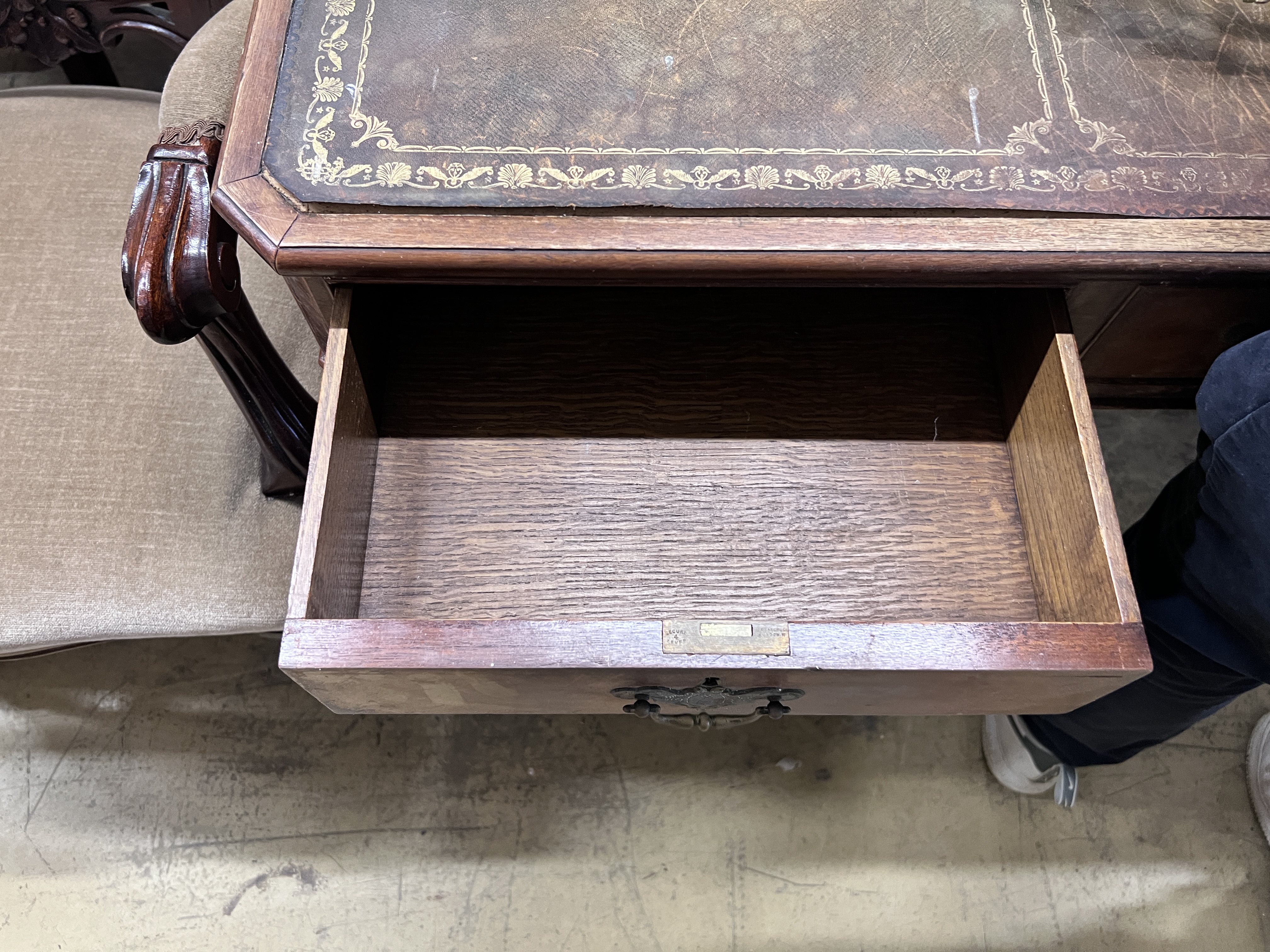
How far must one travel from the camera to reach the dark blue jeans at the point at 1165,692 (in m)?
0.67

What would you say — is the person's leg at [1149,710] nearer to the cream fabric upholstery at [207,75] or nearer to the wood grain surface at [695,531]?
the wood grain surface at [695,531]

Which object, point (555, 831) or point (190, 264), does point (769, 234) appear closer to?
point (190, 264)

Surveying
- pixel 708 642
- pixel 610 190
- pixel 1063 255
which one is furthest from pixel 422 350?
pixel 1063 255

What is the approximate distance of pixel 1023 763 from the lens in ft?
3.16

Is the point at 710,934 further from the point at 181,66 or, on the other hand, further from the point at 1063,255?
the point at 181,66

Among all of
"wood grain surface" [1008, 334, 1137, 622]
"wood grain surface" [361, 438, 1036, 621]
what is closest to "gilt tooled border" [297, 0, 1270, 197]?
"wood grain surface" [1008, 334, 1137, 622]

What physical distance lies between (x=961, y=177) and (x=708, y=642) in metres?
0.34

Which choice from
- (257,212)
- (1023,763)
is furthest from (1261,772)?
(257,212)

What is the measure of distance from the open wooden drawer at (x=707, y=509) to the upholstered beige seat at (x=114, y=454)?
117mm

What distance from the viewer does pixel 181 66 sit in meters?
0.75

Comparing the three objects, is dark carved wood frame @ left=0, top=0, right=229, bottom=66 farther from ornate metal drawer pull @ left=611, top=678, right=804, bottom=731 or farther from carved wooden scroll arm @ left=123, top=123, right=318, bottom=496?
ornate metal drawer pull @ left=611, top=678, right=804, bottom=731

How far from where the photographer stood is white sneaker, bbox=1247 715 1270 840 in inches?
39.1

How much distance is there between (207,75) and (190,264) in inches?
10.4

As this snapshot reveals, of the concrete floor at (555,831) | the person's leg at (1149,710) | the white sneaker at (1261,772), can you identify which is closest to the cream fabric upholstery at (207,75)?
the concrete floor at (555,831)
